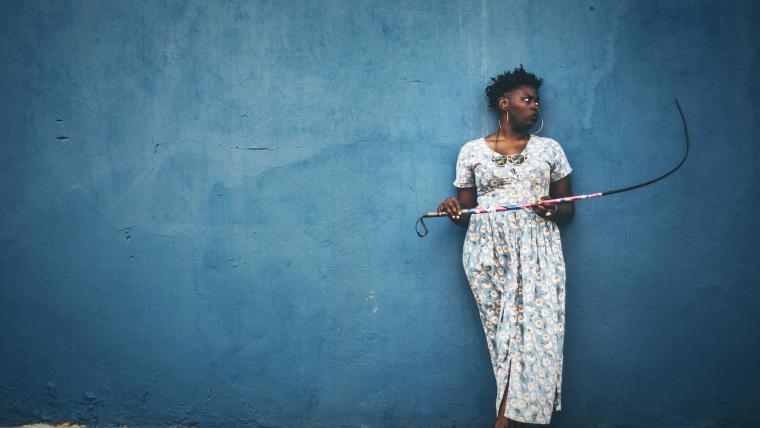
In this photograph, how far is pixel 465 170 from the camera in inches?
107

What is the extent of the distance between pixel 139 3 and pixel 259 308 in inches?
76.3

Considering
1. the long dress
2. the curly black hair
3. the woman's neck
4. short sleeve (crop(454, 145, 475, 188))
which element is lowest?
the long dress

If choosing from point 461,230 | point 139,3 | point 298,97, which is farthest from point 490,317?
point 139,3

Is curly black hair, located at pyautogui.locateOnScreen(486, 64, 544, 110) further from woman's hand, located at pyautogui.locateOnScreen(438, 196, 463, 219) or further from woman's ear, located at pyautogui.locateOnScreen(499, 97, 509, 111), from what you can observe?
woman's hand, located at pyautogui.locateOnScreen(438, 196, 463, 219)

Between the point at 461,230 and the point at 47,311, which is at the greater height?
the point at 461,230

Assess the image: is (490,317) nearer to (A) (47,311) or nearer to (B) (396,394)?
(B) (396,394)

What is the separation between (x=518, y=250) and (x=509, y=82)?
925 millimetres

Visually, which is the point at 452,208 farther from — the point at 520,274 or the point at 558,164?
the point at 558,164

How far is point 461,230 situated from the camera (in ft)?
9.52

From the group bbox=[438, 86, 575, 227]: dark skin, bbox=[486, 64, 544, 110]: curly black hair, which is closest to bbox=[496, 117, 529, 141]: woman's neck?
bbox=[438, 86, 575, 227]: dark skin

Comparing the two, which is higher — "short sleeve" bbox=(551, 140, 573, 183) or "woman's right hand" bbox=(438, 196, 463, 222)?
"short sleeve" bbox=(551, 140, 573, 183)

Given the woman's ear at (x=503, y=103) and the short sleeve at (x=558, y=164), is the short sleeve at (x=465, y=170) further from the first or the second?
the short sleeve at (x=558, y=164)

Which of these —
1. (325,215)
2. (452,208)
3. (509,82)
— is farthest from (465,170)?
(325,215)

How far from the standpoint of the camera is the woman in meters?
2.48
